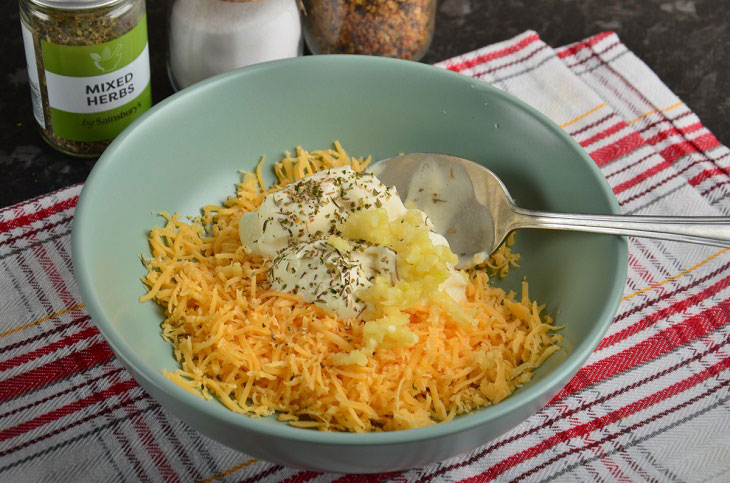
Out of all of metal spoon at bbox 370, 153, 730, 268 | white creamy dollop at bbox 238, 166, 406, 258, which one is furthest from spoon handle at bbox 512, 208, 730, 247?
white creamy dollop at bbox 238, 166, 406, 258

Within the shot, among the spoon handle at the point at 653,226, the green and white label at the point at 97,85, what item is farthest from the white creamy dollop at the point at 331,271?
the green and white label at the point at 97,85

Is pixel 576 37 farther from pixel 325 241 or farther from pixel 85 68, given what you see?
pixel 85 68

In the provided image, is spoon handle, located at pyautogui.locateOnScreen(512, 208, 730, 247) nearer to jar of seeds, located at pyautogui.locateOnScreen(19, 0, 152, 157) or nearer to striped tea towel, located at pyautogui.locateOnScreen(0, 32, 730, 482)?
striped tea towel, located at pyautogui.locateOnScreen(0, 32, 730, 482)

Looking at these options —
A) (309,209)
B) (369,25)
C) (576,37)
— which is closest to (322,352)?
(309,209)

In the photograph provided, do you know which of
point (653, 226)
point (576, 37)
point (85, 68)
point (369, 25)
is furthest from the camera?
point (576, 37)

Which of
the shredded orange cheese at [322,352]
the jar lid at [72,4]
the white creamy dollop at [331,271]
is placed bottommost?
the shredded orange cheese at [322,352]

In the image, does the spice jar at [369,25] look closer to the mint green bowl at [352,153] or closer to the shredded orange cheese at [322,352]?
the mint green bowl at [352,153]

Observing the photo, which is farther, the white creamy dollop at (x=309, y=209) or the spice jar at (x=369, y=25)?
the spice jar at (x=369, y=25)

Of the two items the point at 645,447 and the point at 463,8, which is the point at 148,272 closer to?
the point at 645,447
